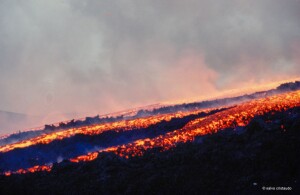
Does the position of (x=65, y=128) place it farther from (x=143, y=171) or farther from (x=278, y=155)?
(x=278, y=155)

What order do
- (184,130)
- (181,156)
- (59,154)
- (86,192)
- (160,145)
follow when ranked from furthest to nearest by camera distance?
(59,154)
(184,130)
(160,145)
(181,156)
(86,192)

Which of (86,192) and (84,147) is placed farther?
(84,147)

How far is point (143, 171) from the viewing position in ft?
101

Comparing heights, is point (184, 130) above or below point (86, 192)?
above

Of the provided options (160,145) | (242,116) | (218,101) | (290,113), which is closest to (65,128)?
(218,101)

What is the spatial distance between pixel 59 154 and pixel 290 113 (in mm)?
30499

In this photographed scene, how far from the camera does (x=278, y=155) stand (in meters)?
26.2

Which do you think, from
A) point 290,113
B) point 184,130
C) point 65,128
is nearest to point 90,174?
point 184,130

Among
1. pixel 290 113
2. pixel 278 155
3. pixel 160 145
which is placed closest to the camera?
pixel 278 155

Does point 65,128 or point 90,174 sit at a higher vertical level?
point 65,128

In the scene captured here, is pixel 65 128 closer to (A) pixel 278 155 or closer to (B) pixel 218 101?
(B) pixel 218 101

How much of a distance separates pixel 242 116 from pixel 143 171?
44.2 ft

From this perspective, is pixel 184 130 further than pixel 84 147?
No

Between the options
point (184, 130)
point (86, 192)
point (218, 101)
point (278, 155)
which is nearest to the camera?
point (278, 155)
